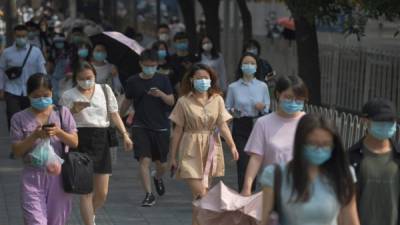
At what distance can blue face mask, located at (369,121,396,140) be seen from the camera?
260 inches

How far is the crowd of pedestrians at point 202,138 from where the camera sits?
223 inches

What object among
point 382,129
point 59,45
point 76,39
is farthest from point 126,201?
point 59,45

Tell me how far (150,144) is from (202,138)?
6.47 ft

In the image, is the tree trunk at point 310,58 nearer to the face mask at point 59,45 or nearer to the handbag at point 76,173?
the face mask at point 59,45

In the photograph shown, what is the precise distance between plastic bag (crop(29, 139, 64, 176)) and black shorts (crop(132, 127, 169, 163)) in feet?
11.4

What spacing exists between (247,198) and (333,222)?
2190 millimetres

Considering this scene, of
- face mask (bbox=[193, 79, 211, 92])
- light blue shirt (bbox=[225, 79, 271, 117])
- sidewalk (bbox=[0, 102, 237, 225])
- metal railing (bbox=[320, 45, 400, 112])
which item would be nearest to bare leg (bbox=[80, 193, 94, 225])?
face mask (bbox=[193, 79, 211, 92])

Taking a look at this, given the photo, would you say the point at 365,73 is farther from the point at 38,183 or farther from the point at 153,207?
the point at 38,183

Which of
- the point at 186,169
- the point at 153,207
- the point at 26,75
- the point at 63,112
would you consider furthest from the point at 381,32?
the point at 63,112

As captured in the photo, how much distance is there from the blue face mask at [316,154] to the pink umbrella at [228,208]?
2.15 metres

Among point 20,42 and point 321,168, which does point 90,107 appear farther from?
point 20,42

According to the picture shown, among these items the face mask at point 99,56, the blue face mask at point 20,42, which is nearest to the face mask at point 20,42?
the blue face mask at point 20,42

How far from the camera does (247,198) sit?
7836mm

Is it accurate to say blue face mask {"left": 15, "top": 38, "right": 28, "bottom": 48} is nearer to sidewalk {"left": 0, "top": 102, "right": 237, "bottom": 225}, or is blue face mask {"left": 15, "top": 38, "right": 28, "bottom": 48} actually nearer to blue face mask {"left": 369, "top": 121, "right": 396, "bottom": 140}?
sidewalk {"left": 0, "top": 102, "right": 237, "bottom": 225}
